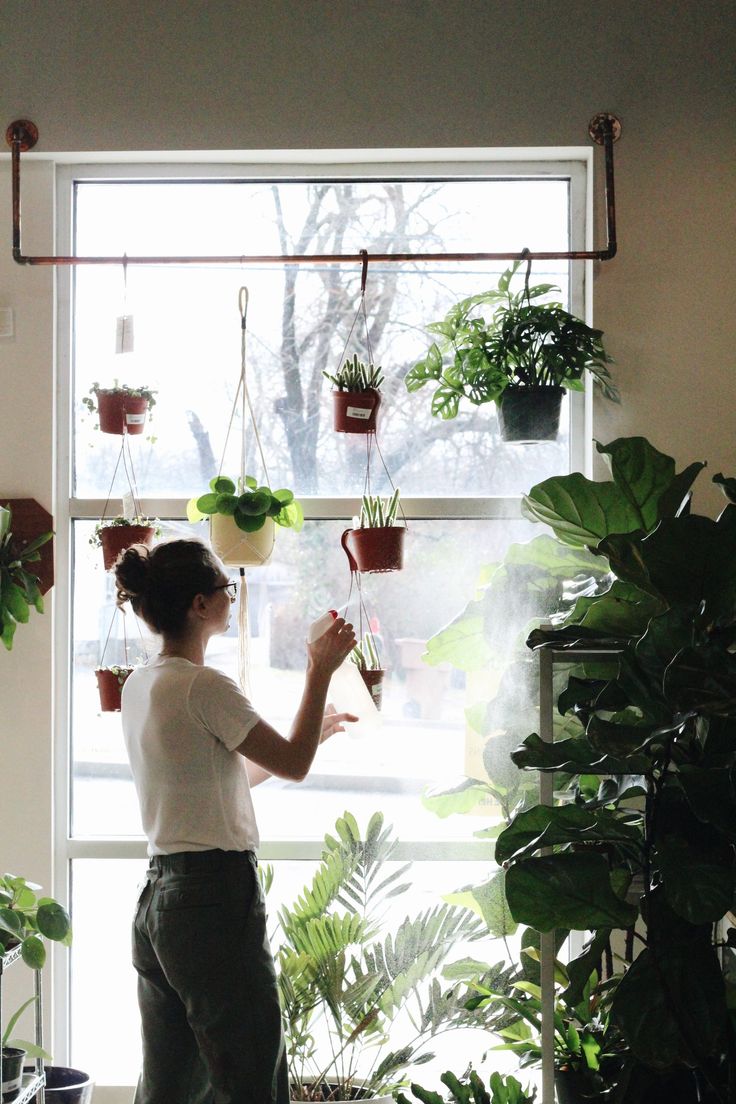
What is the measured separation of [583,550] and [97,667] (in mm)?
1240

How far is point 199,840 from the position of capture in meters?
1.82

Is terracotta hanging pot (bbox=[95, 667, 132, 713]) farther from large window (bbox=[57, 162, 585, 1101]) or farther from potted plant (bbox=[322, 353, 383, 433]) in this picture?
potted plant (bbox=[322, 353, 383, 433])

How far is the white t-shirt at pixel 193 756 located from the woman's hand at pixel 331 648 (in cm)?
17

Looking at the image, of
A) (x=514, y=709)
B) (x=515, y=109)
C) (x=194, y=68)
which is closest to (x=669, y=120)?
(x=515, y=109)

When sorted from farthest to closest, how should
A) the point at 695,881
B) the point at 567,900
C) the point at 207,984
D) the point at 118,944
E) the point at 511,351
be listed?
1. the point at 118,944
2. the point at 511,351
3. the point at 207,984
4. the point at 567,900
5. the point at 695,881

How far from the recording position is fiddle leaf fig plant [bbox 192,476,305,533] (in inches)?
86.7

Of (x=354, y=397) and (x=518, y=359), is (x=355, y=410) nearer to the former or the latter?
(x=354, y=397)

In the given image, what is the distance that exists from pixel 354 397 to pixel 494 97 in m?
0.81

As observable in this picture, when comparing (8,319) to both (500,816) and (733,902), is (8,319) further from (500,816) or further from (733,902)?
(733,902)

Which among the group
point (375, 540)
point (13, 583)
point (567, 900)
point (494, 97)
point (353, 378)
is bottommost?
point (567, 900)

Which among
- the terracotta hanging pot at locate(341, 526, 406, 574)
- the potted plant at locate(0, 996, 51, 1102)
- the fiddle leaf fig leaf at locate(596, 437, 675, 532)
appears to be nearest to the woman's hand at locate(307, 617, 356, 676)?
the terracotta hanging pot at locate(341, 526, 406, 574)

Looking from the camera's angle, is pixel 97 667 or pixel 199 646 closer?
pixel 199 646

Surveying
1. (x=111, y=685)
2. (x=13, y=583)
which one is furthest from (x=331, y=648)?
(x=13, y=583)

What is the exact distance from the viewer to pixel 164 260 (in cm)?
232
